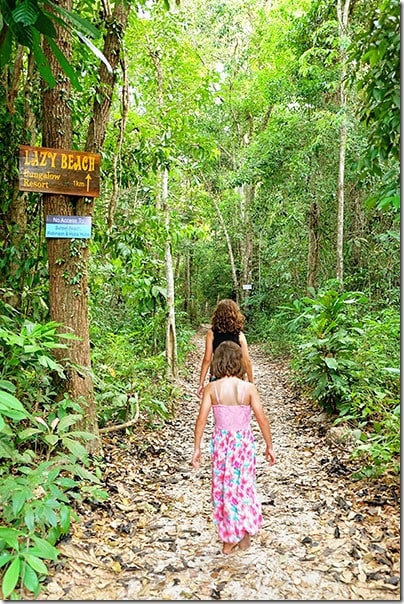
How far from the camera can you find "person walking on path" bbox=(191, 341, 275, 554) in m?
3.02

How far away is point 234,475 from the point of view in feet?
10.0

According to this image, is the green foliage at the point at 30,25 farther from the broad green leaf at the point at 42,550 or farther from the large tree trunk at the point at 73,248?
the broad green leaf at the point at 42,550

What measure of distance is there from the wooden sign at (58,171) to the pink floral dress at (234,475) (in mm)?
2140

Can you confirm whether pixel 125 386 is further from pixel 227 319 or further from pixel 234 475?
pixel 234 475

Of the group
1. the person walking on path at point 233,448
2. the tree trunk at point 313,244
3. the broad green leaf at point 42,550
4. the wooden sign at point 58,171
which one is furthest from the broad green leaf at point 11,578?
the tree trunk at point 313,244

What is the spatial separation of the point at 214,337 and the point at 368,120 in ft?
8.90

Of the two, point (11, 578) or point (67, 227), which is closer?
point (11, 578)

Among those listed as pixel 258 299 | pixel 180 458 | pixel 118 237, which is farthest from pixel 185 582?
pixel 258 299

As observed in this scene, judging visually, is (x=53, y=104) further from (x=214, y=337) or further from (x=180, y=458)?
(x=180, y=458)

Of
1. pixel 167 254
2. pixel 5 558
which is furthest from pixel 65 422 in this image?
pixel 167 254

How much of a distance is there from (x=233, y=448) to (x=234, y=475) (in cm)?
17

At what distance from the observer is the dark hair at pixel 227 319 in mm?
5090

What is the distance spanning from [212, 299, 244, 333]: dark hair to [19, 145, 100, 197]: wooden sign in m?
1.87

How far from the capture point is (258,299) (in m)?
16.0
